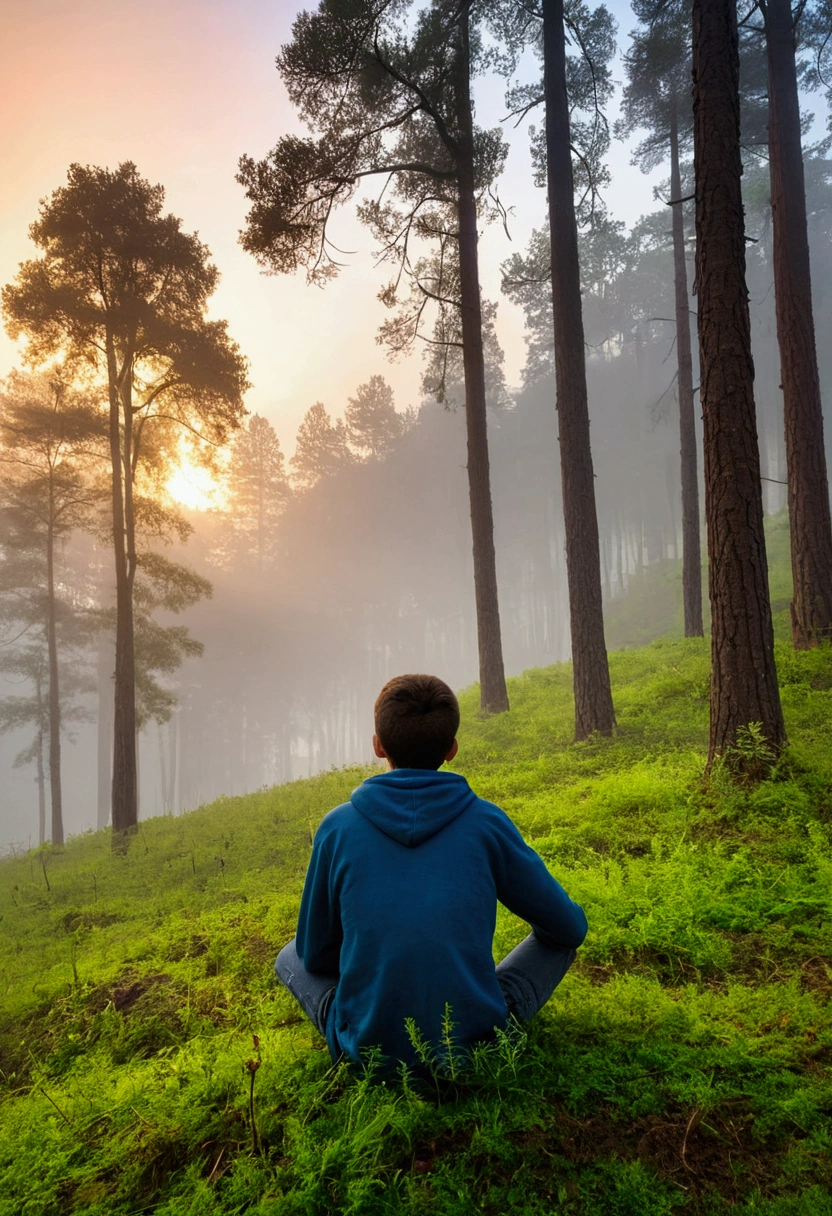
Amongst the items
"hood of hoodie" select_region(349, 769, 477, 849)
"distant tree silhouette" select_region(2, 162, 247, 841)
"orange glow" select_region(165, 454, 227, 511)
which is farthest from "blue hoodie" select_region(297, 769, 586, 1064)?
"orange glow" select_region(165, 454, 227, 511)

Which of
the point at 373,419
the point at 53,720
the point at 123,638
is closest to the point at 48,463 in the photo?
the point at 123,638

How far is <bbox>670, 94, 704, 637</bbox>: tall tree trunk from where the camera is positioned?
50.2 ft

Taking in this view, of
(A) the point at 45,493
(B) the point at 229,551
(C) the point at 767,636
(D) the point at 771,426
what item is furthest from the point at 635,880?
(B) the point at 229,551

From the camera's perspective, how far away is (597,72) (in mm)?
11289

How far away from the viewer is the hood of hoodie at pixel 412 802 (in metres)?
2.08

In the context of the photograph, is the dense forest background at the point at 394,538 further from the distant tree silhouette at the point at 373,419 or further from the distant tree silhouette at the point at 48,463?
the distant tree silhouette at the point at 48,463

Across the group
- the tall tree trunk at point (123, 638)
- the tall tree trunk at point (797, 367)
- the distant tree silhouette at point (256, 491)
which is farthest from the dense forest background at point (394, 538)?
the tall tree trunk at point (797, 367)

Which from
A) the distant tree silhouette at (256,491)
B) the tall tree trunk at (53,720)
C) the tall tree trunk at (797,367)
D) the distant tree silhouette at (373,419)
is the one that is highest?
the distant tree silhouette at (373,419)

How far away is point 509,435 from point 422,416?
9196mm

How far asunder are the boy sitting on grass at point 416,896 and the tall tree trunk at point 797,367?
340 inches

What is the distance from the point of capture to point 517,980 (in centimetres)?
242

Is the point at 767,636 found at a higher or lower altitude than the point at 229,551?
lower

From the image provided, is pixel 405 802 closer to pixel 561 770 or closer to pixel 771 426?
pixel 561 770

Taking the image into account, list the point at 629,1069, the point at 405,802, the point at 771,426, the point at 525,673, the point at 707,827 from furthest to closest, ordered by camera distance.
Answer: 1. the point at 771,426
2. the point at 525,673
3. the point at 707,827
4. the point at 629,1069
5. the point at 405,802
